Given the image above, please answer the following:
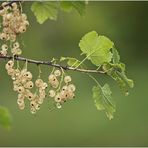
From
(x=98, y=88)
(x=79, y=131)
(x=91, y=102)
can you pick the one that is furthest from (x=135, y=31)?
(x=98, y=88)

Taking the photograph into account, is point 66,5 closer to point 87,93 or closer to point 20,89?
point 20,89

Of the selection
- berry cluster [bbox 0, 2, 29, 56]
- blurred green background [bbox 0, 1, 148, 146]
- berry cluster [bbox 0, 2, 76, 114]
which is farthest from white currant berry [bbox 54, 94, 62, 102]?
blurred green background [bbox 0, 1, 148, 146]

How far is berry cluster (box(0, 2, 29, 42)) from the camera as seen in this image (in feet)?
7.47

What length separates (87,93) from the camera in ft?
25.9

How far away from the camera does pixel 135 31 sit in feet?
32.2

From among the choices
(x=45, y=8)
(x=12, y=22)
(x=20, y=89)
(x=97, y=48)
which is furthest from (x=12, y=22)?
(x=97, y=48)

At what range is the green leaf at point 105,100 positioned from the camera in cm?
237

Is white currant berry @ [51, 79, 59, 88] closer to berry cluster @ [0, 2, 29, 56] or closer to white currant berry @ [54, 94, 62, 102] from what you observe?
white currant berry @ [54, 94, 62, 102]

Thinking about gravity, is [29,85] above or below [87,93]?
below

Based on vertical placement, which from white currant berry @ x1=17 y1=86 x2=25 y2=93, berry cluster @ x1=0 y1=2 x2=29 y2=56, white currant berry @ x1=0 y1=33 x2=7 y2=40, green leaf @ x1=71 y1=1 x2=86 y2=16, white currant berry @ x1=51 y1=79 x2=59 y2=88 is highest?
berry cluster @ x1=0 y1=2 x2=29 y2=56

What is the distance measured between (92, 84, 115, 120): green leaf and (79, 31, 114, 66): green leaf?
11cm

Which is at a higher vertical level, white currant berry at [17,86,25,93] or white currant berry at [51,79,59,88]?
white currant berry at [51,79,59,88]

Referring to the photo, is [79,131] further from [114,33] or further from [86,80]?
[114,33]

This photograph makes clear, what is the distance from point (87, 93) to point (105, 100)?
5.51 m
